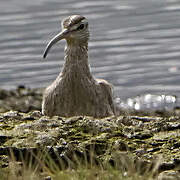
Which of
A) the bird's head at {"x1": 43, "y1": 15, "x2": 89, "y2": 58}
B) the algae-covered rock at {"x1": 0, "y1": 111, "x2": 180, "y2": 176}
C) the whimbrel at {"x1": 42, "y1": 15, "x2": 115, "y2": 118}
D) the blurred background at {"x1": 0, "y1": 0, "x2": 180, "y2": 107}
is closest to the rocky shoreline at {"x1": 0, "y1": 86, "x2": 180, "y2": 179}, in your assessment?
the algae-covered rock at {"x1": 0, "y1": 111, "x2": 180, "y2": 176}

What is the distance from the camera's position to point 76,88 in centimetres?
879

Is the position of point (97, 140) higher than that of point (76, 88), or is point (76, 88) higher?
point (97, 140)

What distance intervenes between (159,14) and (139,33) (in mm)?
1412

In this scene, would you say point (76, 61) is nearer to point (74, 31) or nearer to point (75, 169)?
point (74, 31)

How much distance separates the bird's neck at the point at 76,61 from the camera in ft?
29.5

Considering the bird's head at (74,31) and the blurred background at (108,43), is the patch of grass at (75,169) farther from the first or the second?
the blurred background at (108,43)

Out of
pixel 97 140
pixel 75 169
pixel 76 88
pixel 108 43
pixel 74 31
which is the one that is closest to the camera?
pixel 75 169

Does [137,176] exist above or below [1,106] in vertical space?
above

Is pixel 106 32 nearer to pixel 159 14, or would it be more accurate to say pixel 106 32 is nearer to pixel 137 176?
pixel 159 14

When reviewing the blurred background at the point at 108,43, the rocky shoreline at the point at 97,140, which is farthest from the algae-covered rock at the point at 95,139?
the blurred background at the point at 108,43

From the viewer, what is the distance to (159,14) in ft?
60.4

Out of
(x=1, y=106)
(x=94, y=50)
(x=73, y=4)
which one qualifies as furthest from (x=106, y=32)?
(x=1, y=106)

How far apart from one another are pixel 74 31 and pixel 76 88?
830 mm

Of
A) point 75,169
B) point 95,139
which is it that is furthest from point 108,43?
point 75,169
